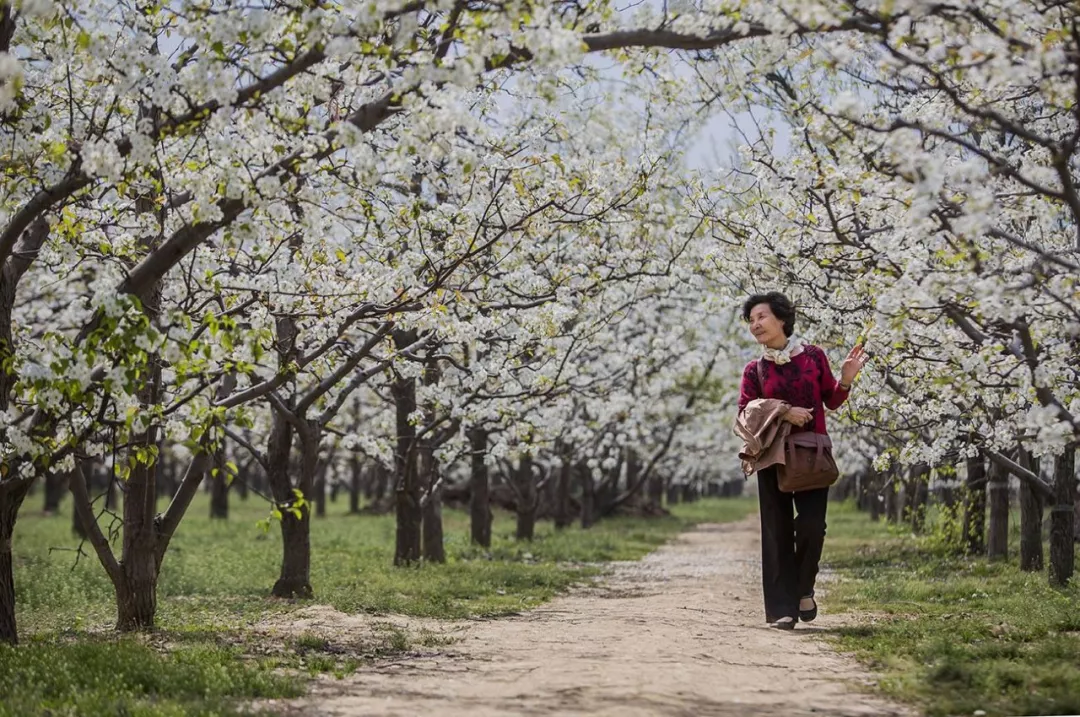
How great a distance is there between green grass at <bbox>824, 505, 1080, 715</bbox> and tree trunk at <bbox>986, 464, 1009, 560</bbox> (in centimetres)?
70

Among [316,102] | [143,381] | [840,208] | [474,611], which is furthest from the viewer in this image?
[474,611]

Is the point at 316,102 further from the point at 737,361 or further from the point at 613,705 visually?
the point at 737,361

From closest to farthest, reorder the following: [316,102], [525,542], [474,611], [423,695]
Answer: [423,695], [316,102], [474,611], [525,542]

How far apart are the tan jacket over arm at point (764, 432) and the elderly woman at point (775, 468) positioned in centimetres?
9

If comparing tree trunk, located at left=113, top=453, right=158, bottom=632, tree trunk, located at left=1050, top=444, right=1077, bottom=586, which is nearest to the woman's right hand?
tree trunk, located at left=1050, top=444, right=1077, bottom=586

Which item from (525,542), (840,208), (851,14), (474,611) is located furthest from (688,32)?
(525,542)

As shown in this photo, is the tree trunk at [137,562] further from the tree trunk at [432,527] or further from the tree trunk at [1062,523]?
the tree trunk at [1062,523]

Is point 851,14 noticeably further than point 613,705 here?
Yes

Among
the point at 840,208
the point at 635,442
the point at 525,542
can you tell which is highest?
the point at 840,208

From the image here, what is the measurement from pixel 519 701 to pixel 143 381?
3614 mm

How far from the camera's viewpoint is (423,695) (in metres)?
6.81

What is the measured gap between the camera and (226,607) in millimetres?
12266

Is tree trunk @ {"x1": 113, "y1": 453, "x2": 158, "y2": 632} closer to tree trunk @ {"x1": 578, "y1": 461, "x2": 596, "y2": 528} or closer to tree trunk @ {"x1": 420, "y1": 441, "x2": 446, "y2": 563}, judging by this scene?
tree trunk @ {"x1": 420, "y1": 441, "x2": 446, "y2": 563}

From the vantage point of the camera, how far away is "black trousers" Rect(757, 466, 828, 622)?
360 inches
